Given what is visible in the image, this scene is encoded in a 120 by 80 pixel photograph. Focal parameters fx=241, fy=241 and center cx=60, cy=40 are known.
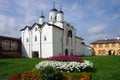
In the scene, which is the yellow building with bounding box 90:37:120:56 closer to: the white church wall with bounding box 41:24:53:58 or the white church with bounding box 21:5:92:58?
the white church with bounding box 21:5:92:58

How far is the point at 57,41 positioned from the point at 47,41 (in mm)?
2516

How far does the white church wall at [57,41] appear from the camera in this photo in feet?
164

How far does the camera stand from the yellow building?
77500 millimetres

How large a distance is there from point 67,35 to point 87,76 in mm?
41565

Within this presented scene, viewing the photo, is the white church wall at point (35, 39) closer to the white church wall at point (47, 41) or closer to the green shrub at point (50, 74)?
the white church wall at point (47, 41)

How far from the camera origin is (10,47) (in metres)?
50.2

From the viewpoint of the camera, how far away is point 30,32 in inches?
2108

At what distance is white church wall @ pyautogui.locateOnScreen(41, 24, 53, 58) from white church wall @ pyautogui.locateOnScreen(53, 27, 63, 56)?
914mm

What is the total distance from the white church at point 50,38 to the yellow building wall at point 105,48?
22.2m

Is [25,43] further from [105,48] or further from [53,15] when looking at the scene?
[105,48]

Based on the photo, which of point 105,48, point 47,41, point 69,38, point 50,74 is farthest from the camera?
point 105,48

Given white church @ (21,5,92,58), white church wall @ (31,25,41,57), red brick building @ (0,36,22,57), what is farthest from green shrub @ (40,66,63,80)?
white church wall @ (31,25,41,57)

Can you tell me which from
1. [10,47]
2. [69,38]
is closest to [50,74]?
[10,47]

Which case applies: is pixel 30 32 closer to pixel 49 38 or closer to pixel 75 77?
pixel 49 38
